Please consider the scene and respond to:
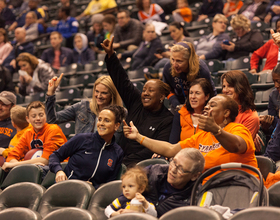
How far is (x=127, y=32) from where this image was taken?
669 cm

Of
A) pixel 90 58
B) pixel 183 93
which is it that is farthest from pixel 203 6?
pixel 183 93

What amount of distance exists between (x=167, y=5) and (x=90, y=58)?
6.32 ft

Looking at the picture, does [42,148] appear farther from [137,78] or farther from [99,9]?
[99,9]

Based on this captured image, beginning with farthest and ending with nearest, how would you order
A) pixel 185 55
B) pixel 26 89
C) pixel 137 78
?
1. pixel 26 89
2. pixel 137 78
3. pixel 185 55

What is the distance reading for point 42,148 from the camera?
335cm

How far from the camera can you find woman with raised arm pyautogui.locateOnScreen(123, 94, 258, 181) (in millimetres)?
2113

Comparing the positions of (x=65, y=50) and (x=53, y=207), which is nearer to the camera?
(x=53, y=207)

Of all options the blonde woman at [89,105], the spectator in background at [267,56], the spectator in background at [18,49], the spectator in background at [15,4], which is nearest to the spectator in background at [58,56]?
the spectator in background at [18,49]

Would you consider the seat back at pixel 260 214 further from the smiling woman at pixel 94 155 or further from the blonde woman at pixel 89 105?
the blonde woman at pixel 89 105

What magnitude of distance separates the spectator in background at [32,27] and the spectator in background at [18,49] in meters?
0.71

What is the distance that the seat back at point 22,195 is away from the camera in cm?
258

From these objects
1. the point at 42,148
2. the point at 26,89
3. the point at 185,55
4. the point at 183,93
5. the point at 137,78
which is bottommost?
the point at 26,89

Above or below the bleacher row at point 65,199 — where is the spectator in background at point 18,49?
below

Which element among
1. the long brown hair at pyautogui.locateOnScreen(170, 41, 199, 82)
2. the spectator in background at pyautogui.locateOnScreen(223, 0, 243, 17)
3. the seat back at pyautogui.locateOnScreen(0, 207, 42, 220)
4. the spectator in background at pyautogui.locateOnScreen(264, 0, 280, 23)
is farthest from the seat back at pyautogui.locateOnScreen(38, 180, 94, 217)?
the spectator in background at pyautogui.locateOnScreen(223, 0, 243, 17)
